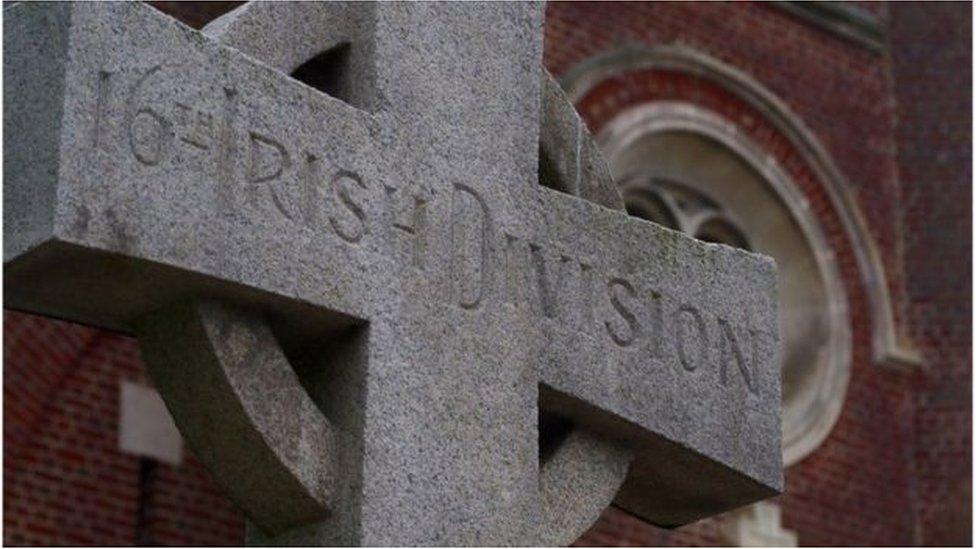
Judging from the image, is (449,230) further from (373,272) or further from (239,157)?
(239,157)

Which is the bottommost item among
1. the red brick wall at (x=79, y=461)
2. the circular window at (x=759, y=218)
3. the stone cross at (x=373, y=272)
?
the stone cross at (x=373, y=272)

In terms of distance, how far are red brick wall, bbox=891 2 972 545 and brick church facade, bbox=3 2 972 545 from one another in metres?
0.01

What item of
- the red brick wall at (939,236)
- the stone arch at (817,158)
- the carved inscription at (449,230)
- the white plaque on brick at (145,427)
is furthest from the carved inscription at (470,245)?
the red brick wall at (939,236)

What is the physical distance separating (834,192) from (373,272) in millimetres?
10490

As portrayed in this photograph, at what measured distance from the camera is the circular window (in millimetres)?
13375

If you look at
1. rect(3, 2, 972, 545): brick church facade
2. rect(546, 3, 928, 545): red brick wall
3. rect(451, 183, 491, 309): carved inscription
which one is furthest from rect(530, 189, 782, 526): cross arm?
rect(546, 3, 928, 545): red brick wall

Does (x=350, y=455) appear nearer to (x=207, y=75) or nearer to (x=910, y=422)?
(x=207, y=75)

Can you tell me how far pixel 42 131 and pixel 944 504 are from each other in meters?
10.9

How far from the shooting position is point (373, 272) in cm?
372

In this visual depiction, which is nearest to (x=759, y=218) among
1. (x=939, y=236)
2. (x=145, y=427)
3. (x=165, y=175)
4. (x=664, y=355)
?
(x=939, y=236)

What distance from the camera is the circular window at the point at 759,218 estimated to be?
1338 cm

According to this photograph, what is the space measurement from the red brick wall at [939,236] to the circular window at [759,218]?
578 millimetres

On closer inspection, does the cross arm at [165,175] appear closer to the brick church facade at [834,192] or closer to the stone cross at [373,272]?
the stone cross at [373,272]

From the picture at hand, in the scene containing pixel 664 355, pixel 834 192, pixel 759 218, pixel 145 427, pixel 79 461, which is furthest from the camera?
pixel 834 192
